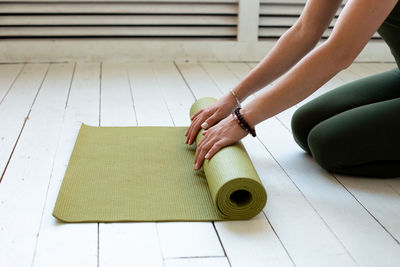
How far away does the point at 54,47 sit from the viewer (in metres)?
3.93

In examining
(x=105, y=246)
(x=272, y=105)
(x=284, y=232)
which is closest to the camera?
(x=105, y=246)

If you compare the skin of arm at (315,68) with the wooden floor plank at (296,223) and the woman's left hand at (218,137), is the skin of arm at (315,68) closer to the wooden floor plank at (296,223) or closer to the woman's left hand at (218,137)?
the woman's left hand at (218,137)

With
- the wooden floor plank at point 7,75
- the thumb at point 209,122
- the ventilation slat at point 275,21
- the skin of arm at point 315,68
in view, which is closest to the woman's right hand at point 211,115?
the thumb at point 209,122

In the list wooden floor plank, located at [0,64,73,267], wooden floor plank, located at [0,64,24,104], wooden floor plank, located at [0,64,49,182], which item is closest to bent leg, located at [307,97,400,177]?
wooden floor plank, located at [0,64,73,267]

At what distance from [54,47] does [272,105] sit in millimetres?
2404

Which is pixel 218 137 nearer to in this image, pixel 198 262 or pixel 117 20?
pixel 198 262

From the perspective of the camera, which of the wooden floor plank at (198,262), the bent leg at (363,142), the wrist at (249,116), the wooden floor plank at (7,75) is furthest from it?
the wooden floor plank at (7,75)

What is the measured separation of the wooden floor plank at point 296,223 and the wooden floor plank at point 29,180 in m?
0.64

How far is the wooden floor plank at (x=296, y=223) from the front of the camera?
163 centimetres

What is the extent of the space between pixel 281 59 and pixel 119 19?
2000 millimetres

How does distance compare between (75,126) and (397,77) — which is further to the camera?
(75,126)

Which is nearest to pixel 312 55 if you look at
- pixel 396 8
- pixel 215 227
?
pixel 396 8

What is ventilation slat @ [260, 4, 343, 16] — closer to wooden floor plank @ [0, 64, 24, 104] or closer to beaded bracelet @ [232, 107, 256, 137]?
wooden floor plank @ [0, 64, 24, 104]

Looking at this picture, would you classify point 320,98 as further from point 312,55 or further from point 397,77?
point 312,55
